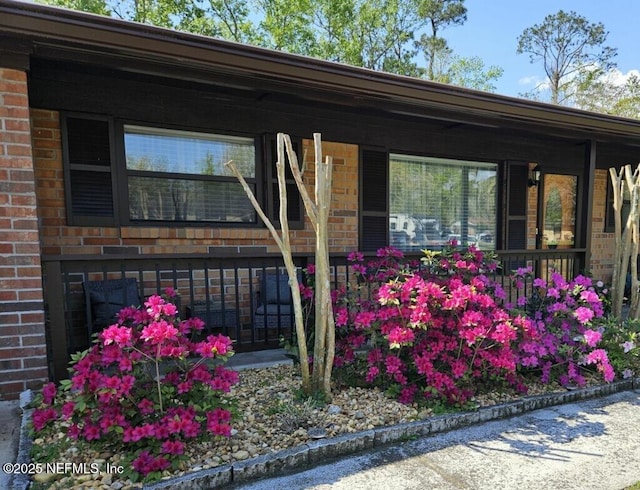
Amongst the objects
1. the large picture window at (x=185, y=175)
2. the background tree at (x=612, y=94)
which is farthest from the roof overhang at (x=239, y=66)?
the background tree at (x=612, y=94)

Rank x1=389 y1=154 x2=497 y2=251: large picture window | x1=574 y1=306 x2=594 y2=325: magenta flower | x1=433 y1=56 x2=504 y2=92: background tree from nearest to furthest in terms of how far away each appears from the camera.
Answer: x1=574 y1=306 x2=594 y2=325: magenta flower → x1=389 y1=154 x2=497 y2=251: large picture window → x1=433 y1=56 x2=504 y2=92: background tree

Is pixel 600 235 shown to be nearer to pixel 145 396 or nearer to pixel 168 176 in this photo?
pixel 168 176

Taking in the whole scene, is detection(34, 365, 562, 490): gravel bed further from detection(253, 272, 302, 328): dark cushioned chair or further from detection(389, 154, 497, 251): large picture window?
detection(389, 154, 497, 251): large picture window

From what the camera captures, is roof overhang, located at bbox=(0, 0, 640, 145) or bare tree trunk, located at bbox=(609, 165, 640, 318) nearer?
roof overhang, located at bbox=(0, 0, 640, 145)

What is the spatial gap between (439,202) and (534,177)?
1.55m

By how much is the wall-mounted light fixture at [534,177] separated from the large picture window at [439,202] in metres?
0.57

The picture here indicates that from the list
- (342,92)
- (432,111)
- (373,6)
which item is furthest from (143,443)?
(373,6)

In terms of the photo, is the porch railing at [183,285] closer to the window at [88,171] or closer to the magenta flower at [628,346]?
the window at [88,171]

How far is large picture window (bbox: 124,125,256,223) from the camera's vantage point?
12.4ft

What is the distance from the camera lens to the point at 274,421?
7.57 ft

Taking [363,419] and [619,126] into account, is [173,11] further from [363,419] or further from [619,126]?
[363,419]

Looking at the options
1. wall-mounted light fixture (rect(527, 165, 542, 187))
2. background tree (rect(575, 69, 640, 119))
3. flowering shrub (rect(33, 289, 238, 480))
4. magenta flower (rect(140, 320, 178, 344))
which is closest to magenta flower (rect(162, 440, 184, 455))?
flowering shrub (rect(33, 289, 238, 480))

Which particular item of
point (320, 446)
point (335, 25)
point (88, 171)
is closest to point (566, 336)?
point (320, 446)

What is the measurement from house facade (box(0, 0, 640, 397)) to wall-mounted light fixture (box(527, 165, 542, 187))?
2 cm
